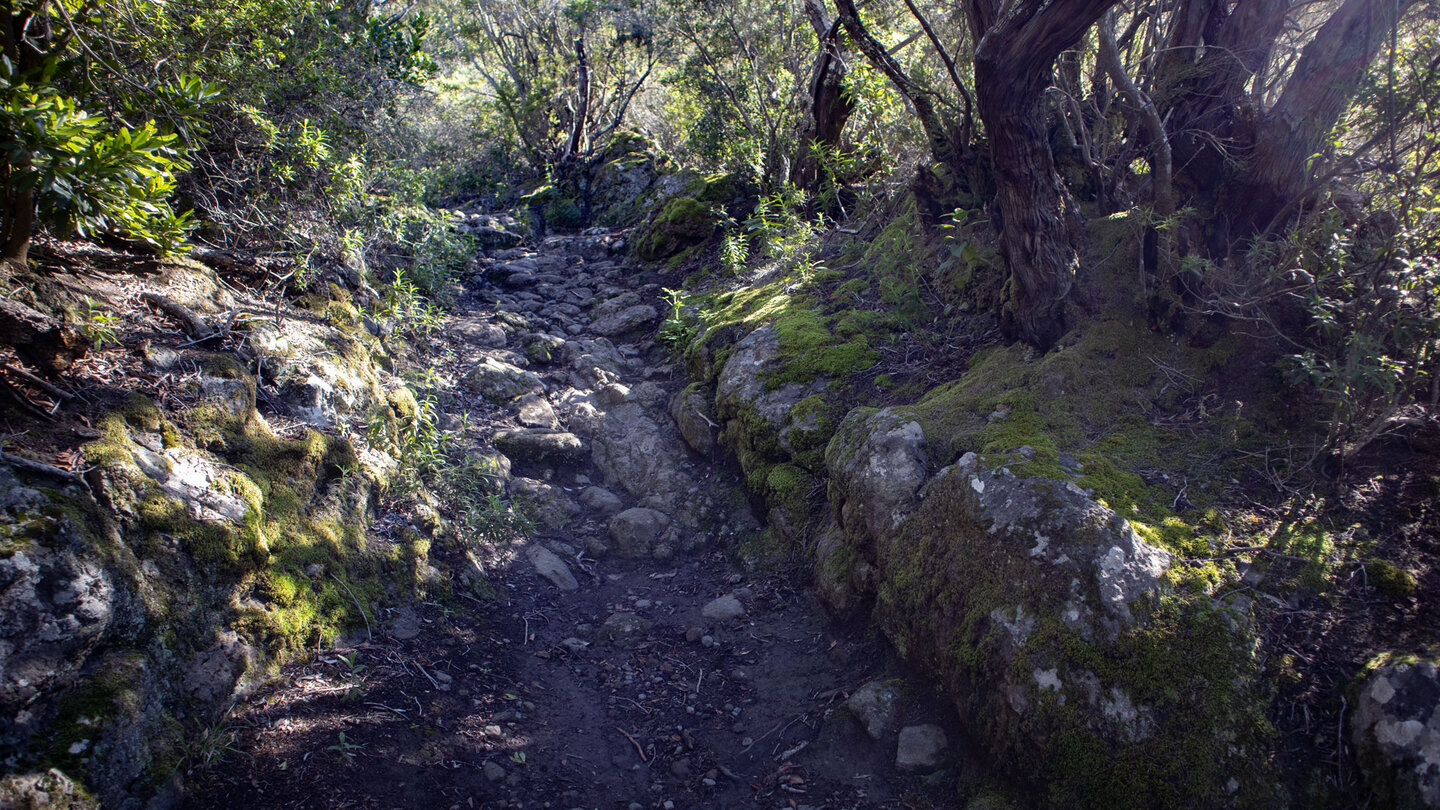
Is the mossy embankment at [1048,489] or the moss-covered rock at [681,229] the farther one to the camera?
the moss-covered rock at [681,229]

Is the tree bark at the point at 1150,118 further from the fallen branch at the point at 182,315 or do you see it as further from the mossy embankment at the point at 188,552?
the fallen branch at the point at 182,315

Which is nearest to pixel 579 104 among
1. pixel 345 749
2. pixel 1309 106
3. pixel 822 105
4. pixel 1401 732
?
pixel 822 105

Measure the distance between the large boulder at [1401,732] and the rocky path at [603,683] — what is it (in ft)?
4.79

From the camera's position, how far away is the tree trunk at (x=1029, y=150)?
384 cm

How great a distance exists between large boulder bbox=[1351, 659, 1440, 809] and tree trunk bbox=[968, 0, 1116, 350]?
8.45 feet

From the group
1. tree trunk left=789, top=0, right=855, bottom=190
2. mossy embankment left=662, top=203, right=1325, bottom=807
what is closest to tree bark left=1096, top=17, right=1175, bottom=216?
mossy embankment left=662, top=203, right=1325, bottom=807

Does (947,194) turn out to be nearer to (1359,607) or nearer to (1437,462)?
(1437,462)

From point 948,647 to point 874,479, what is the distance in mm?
1082

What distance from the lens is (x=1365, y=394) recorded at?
318 cm

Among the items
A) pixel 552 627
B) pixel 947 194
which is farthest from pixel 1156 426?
pixel 552 627

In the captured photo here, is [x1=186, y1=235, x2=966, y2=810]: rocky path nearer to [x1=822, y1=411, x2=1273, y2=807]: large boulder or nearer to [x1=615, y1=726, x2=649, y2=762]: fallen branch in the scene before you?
[x1=615, y1=726, x2=649, y2=762]: fallen branch

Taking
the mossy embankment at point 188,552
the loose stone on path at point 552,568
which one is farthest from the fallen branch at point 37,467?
the loose stone on path at point 552,568

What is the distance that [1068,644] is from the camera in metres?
2.95

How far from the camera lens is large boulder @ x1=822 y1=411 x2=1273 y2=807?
8.66 feet
